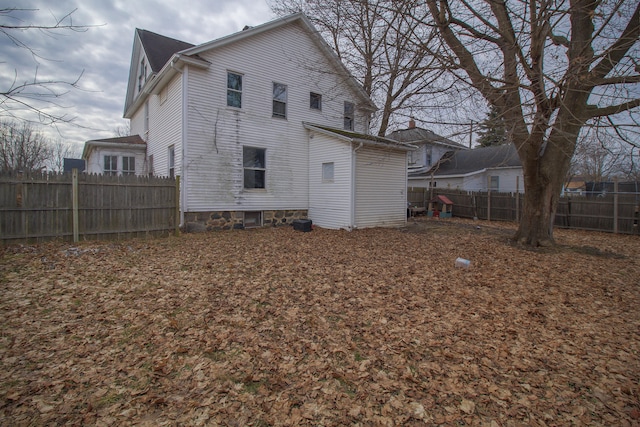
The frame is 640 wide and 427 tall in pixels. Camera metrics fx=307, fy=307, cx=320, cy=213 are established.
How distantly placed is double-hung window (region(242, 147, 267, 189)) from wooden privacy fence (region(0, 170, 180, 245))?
8.41ft

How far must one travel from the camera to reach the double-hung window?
11.2 meters

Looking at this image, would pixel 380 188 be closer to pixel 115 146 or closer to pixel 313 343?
pixel 313 343

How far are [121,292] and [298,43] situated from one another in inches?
453

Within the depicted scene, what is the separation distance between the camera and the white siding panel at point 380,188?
11.3m

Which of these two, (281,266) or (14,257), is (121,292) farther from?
(14,257)

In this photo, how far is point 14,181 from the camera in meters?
7.09

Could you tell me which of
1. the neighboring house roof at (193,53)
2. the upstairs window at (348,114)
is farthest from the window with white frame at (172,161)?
the upstairs window at (348,114)

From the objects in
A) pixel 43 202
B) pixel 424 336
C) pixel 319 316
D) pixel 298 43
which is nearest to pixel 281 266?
pixel 319 316

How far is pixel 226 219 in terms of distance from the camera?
10766 millimetres

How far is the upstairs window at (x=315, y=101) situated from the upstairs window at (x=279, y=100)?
1282 millimetres

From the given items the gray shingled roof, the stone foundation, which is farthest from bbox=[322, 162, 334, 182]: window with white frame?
the gray shingled roof

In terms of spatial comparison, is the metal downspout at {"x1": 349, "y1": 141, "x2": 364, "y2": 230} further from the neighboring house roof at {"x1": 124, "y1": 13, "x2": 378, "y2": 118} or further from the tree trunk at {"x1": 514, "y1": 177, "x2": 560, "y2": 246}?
the tree trunk at {"x1": 514, "y1": 177, "x2": 560, "y2": 246}

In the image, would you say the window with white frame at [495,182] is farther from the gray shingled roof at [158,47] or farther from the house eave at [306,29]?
the gray shingled roof at [158,47]

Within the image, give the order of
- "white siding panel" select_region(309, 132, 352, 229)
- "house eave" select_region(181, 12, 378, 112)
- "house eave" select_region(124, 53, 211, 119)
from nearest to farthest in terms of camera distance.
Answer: "house eave" select_region(124, 53, 211, 119) → "house eave" select_region(181, 12, 378, 112) → "white siding panel" select_region(309, 132, 352, 229)
